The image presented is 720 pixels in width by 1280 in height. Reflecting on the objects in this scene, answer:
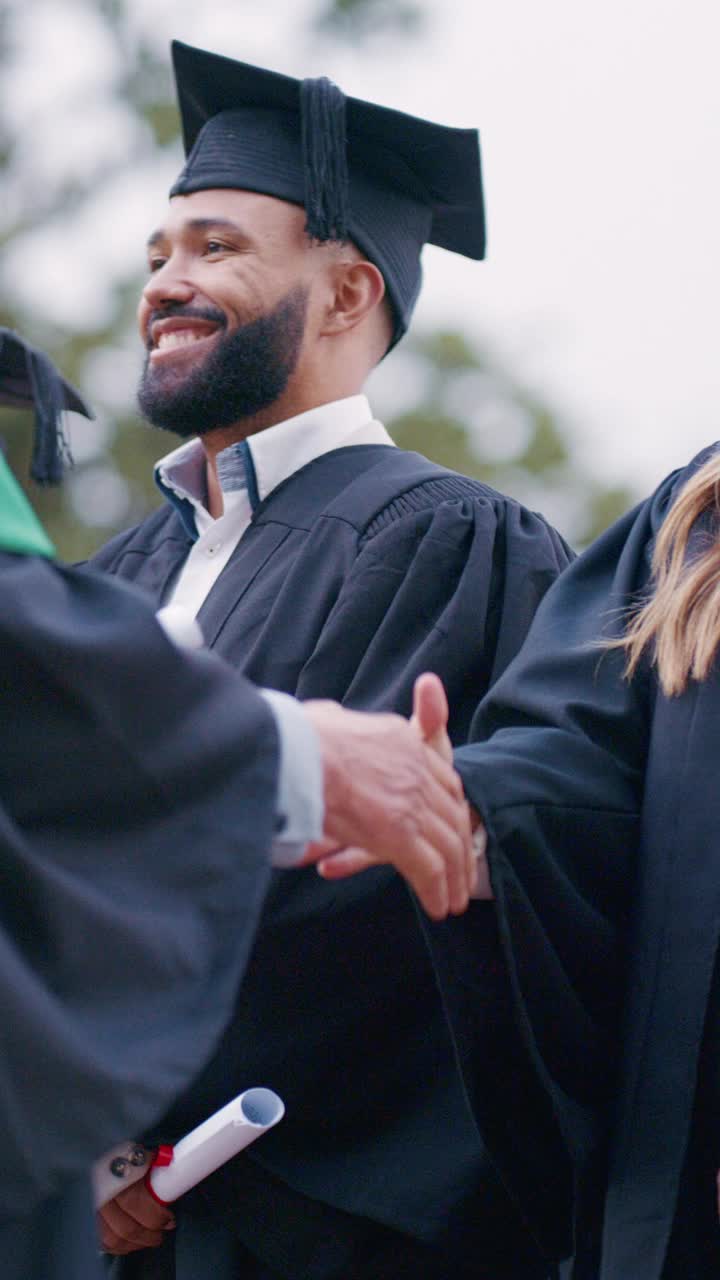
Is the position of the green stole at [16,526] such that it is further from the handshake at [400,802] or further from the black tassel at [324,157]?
the black tassel at [324,157]

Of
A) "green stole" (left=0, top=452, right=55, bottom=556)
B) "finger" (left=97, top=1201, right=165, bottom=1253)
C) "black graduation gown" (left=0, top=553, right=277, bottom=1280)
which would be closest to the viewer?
"black graduation gown" (left=0, top=553, right=277, bottom=1280)


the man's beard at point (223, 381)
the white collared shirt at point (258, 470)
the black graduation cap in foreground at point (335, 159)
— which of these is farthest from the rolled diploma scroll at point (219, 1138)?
the black graduation cap in foreground at point (335, 159)

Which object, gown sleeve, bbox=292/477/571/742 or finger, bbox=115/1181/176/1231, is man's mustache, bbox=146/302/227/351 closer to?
gown sleeve, bbox=292/477/571/742

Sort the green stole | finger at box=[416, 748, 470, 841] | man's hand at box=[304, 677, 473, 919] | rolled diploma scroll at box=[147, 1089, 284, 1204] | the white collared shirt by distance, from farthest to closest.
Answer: the white collared shirt, rolled diploma scroll at box=[147, 1089, 284, 1204], finger at box=[416, 748, 470, 841], man's hand at box=[304, 677, 473, 919], the green stole

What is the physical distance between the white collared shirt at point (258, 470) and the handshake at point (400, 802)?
1.09 metres

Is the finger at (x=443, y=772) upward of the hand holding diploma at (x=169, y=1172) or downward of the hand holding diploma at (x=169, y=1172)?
upward

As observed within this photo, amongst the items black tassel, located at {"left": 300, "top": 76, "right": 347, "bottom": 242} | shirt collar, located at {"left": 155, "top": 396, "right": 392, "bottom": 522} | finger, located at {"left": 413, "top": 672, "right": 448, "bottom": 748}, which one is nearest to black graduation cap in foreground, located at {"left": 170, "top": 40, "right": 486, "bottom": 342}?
black tassel, located at {"left": 300, "top": 76, "right": 347, "bottom": 242}

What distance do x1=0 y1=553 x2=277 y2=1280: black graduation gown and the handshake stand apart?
0.18 meters

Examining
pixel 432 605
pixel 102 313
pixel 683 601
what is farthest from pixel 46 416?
pixel 102 313

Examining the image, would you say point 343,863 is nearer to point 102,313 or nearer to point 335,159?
point 335,159

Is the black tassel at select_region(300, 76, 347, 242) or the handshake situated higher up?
the black tassel at select_region(300, 76, 347, 242)

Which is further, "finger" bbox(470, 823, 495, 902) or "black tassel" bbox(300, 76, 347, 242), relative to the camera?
"black tassel" bbox(300, 76, 347, 242)

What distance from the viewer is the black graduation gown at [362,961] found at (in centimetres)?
279

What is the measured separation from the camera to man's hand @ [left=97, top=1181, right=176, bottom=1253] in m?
2.86
